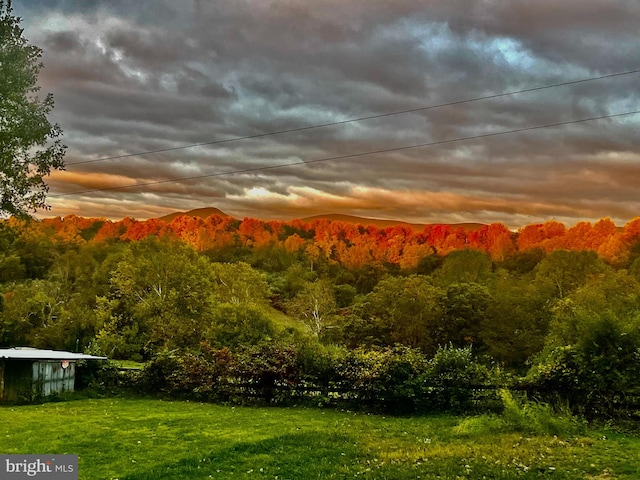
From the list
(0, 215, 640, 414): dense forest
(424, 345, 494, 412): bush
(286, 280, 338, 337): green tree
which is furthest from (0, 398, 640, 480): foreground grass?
(286, 280, 338, 337): green tree

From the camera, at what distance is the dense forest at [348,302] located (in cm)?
2234

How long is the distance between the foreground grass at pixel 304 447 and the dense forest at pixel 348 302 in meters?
4.58

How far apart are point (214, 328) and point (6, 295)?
37151mm

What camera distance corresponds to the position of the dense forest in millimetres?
22344

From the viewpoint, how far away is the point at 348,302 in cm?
7656

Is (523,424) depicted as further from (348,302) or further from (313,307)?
(348,302)

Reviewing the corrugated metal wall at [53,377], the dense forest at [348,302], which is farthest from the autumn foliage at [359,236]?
the corrugated metal wall at [53,377]

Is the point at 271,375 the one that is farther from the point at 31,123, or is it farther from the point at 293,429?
the point at 31,123

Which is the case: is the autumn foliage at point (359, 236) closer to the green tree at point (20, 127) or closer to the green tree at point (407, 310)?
the green tree at point (407, 310)

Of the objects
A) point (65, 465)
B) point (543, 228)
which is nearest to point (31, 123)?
point (65, 465)

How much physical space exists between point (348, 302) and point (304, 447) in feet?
211

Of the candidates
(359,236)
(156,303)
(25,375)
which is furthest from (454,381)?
(359,236)

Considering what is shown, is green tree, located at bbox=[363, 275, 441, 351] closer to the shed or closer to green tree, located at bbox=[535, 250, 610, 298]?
green tree, located at bbox=[535, 250, 610, 298]

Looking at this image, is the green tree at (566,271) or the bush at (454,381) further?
the green tree at (566,271)
